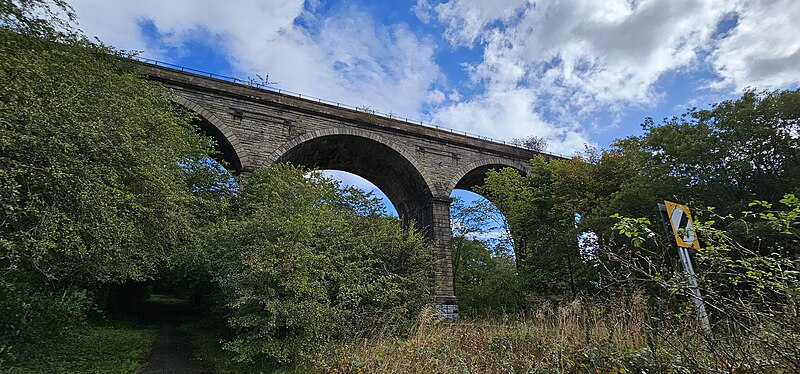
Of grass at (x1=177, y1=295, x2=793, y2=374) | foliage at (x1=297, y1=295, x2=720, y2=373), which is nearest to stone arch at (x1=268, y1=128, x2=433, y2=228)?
grass at (x1=177, y1=295, x2=793, y2=374)

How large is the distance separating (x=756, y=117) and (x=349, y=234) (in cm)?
908

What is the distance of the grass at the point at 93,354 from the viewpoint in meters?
5.88

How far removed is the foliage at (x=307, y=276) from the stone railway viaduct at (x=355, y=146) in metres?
4.86

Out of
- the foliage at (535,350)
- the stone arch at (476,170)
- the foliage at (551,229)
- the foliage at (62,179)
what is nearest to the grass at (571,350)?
the foliage at (535,350)

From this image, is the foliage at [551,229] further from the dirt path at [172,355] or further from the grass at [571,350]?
the dirt path at [172,355]

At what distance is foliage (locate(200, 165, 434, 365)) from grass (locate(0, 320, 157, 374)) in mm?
1762

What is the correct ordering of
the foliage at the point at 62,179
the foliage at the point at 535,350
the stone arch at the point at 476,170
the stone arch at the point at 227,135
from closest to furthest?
the foliage at the point at 535,350
the foliage at the point at 62,179
the stone arch at the point at 227,135
the stone arch at the point at 476,170

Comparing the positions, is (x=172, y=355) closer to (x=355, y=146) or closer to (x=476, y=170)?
(x=355, y=146)

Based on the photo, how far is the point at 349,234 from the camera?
28.3ft

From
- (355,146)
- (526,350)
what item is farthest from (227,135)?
(526,350)

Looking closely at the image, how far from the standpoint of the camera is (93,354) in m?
7.23

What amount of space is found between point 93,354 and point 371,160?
13062mm

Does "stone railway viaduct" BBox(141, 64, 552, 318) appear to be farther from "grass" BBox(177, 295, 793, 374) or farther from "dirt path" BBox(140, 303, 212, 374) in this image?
"grass" BBox(177, 295, 793, 374)

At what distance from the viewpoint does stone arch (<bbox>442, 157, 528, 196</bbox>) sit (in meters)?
18.7
